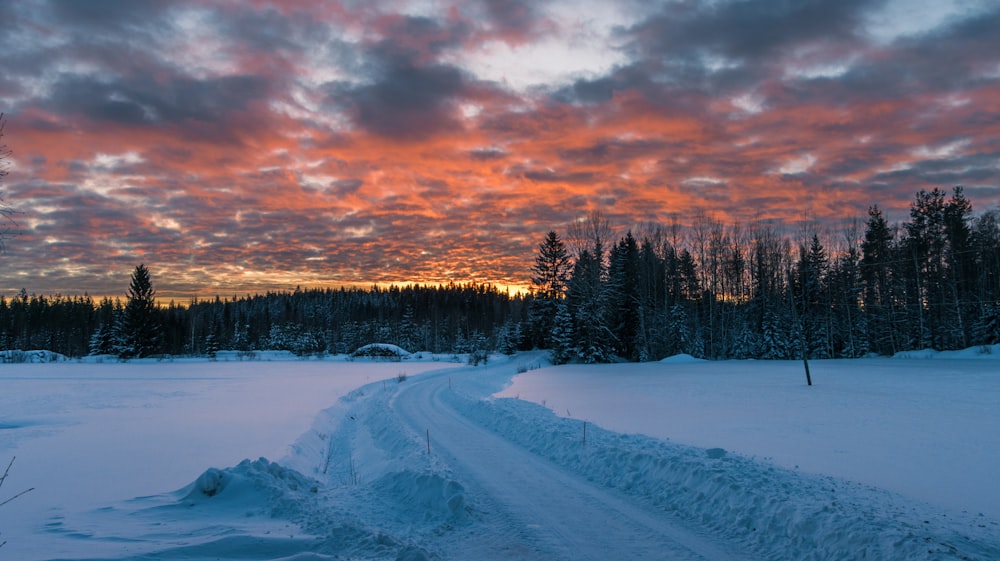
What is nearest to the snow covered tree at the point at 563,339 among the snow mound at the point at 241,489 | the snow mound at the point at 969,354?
the snow mound at the point at 969,354

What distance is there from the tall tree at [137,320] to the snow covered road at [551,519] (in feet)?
217

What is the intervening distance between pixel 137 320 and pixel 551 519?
71224mm

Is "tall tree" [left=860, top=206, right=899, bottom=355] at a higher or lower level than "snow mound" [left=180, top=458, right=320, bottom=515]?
higher

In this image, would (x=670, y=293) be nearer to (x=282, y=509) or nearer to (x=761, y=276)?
(x=761, y=276)

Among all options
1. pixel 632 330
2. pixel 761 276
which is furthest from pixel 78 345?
pixel 761 276

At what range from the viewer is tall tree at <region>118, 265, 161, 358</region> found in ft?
206

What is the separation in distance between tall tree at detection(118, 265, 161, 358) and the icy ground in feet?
173

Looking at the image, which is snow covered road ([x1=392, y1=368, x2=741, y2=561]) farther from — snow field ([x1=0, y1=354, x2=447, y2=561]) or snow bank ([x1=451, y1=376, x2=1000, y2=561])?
snow field ([x1=0, y1=354, x2=447, y2=561])

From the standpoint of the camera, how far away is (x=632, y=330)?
175 feet

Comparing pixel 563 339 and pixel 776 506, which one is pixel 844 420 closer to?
pixel 776 506

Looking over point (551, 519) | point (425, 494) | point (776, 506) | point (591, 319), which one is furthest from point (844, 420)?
point (591, 319)

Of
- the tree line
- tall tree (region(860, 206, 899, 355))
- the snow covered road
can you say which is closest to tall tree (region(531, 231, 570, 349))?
the tree line

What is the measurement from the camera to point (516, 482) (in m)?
8.43

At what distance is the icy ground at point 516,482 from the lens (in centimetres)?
561
